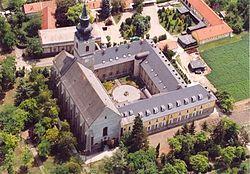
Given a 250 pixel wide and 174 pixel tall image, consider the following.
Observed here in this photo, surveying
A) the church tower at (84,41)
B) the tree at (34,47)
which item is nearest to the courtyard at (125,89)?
the church tower at (84,41)

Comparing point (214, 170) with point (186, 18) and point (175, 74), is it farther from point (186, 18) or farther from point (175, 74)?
point (186, 18)

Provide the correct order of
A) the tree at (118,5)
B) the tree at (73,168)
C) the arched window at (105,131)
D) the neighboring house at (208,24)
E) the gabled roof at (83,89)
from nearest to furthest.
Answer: the tree at (73,168)
the gabled roof at (83,89)
the arched window at (105,131)
the neighboring house at (208,24)
the tree at (118,5)

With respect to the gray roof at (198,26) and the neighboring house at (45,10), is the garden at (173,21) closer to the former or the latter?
the gray roof at (198,26)

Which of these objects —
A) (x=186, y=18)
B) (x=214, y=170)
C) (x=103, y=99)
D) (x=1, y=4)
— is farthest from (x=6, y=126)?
(x=186, y=18)

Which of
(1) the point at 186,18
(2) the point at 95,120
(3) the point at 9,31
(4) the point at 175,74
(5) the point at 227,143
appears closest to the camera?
(2) the point at 95,120

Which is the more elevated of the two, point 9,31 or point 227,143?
point 9,31

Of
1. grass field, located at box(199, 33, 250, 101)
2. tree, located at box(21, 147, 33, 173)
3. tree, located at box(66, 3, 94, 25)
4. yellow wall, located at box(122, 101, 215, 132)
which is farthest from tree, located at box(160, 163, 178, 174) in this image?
tree, located at box(66, 3, 94, 25)
